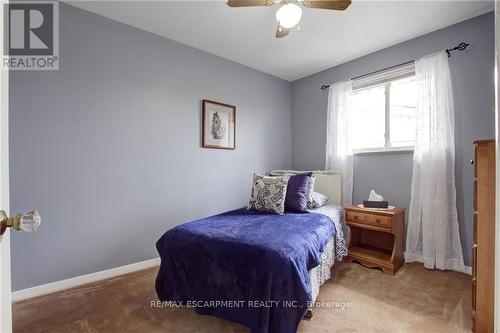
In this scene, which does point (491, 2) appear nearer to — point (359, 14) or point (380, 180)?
point (359, 14)

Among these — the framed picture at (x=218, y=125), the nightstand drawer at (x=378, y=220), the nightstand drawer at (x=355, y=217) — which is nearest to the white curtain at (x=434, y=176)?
the nightstand drawer at (x=378, y=220)

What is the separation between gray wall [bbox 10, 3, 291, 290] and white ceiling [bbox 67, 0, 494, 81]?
214 millimetres

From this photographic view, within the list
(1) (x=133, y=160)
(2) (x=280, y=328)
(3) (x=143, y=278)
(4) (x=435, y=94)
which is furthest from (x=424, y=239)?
(1) (x=133, y=160)

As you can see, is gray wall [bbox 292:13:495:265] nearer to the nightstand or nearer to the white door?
the nightstand

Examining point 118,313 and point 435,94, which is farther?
point 435,94

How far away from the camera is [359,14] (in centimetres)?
234

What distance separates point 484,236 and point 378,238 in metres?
1.46

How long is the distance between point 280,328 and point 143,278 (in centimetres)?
157

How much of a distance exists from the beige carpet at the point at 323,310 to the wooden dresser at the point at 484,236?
0.57 ft

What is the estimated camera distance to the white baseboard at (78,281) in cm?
199

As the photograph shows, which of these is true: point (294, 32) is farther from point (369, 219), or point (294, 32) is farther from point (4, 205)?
point (4, 205)

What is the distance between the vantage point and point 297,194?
2596 mm

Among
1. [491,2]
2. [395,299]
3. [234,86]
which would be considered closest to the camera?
[395,299]

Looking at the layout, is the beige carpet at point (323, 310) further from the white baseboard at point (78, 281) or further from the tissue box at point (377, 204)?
the tissue box at point (377, 204)
